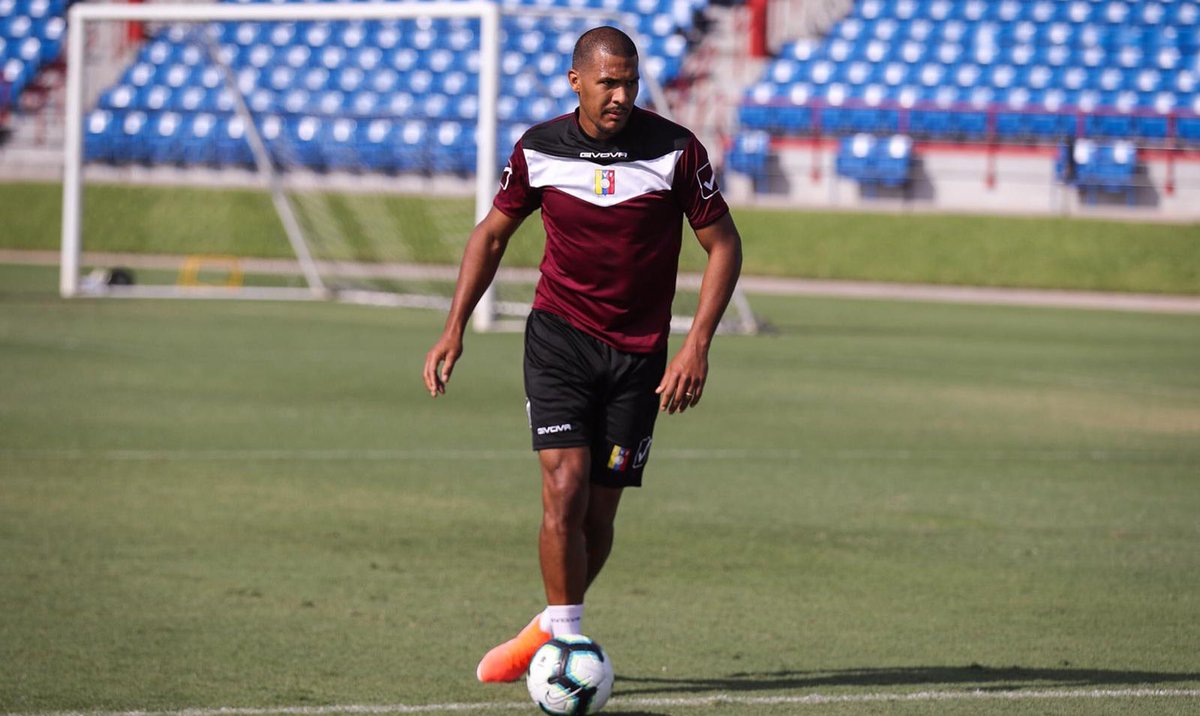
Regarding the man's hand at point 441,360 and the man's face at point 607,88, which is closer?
the man's face at point 607,88

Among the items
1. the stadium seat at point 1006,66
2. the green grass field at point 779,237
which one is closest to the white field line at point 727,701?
the green grass field at point 779,237

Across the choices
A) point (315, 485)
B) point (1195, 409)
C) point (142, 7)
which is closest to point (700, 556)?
point (315, 485)

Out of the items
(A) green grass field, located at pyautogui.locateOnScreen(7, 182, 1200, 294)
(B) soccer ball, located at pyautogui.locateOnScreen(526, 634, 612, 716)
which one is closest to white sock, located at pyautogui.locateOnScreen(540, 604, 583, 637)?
(B) soccer ball, located at pyautogui.locateOnScreen(526, 634, 612, 716)

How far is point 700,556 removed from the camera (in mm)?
7773

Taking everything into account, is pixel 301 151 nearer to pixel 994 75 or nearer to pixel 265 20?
pixel 265 20

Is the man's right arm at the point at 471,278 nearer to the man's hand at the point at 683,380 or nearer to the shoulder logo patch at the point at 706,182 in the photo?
the shoulder logo patch at the point at 706,182

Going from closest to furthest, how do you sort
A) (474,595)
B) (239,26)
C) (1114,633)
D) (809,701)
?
(809,701)
(1114,633)
(474,595)
(239,26)

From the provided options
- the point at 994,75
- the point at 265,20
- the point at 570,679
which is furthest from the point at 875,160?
the point at 570,679

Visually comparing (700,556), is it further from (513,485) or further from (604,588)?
(513,485)

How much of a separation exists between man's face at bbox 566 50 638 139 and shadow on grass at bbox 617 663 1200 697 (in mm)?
1785

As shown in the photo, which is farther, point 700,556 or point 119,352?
point 119,352

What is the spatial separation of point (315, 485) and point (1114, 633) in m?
4.61

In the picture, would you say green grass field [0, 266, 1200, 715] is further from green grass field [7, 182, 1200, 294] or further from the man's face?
green grass field [7, 182, 1200, 294]

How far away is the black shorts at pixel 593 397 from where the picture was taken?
5.38 meters
